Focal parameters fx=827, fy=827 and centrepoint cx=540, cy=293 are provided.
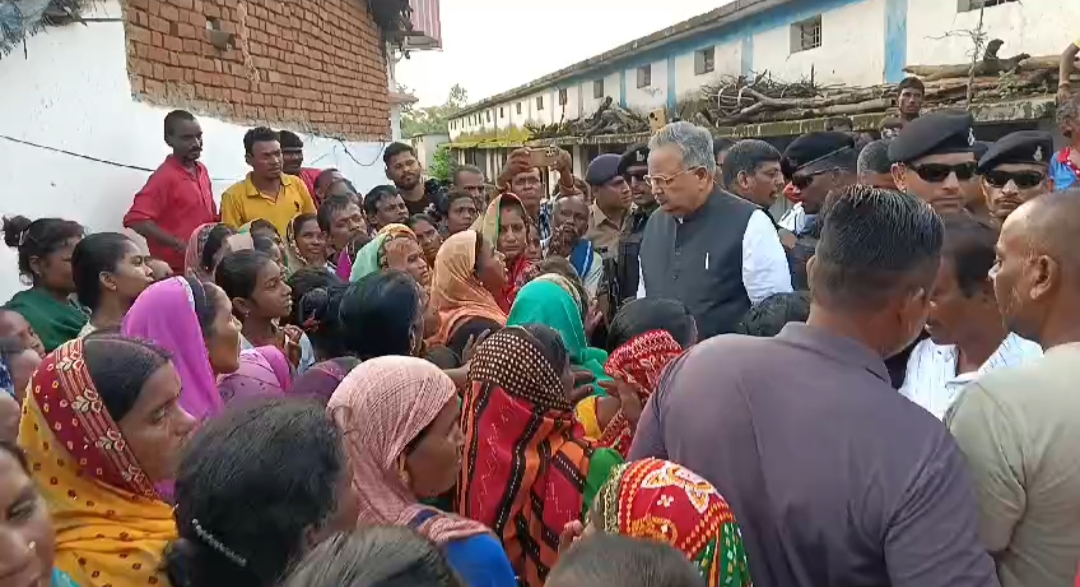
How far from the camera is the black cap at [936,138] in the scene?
140 inches

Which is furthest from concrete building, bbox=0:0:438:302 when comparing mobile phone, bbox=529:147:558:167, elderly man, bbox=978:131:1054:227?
elderly man, bbox=978:131:1054:227

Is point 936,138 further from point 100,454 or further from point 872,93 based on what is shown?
point 872,93

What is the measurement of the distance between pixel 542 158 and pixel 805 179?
2.83 meters

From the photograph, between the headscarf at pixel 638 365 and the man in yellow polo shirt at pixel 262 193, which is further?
the man in yellow polo shirt at pixel 262 193

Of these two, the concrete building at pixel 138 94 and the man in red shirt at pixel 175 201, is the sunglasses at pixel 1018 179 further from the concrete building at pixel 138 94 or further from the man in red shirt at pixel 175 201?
the concrete building at pixel 138 94

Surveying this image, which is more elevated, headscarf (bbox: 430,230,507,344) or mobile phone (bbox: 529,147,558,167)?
mobile phone (bbox: 529,147,558,167)

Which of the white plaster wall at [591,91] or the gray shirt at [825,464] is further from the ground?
the white plaster wall at [591,91]

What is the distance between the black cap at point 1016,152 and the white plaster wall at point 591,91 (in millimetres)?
19476

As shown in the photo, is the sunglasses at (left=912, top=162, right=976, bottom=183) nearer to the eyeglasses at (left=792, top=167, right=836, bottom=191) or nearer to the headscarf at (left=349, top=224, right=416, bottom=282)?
the eyeglasses at (left=792, top=167, right=836, bottom=191)

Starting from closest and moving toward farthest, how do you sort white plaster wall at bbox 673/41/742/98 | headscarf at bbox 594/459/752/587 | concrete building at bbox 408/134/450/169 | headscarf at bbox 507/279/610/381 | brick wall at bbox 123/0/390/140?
headscarf at bbox 594/459/752/587, headscarf at bbox 507/279/610/381, brick wall at bbox 123/0/390/140, white plaster wall at bbox 673/41/742/98, concrete building at bbox 408/134/450/169

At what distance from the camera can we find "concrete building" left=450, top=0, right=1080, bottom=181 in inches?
420

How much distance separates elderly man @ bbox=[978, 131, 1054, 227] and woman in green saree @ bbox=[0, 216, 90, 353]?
13.5ft

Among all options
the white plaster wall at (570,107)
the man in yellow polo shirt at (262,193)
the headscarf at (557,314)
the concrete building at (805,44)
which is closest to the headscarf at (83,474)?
the headscarf at (557,314)

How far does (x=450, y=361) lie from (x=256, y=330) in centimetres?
84
